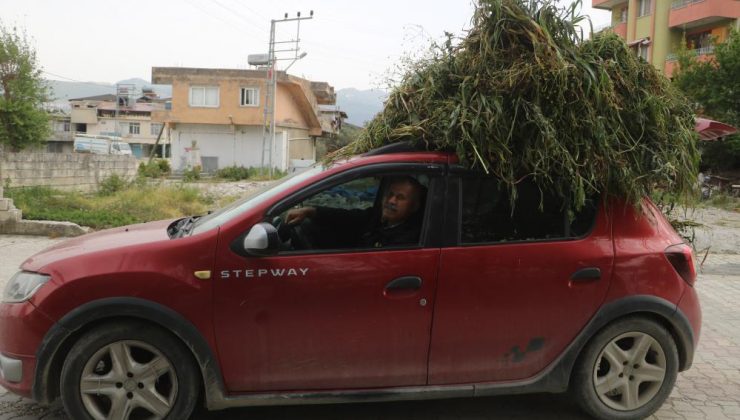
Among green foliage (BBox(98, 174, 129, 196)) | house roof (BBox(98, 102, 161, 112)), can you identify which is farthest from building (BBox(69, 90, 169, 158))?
green foliage (BBox(98, 174, 129, 196))

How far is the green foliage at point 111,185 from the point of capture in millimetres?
16172

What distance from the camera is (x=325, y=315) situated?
10.8 feet

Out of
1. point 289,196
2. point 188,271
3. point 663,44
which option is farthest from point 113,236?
point 663,44

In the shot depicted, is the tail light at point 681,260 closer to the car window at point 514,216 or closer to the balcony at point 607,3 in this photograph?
the car window at point 514,216

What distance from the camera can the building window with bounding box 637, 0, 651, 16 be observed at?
39.1 m

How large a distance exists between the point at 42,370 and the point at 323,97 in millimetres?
51757

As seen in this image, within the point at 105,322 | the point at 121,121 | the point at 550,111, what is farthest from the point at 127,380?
the point at 121,121

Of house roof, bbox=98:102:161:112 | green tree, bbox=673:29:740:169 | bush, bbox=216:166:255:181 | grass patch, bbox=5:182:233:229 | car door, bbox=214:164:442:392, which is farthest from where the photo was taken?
house roof, bbox=98:102:161:112

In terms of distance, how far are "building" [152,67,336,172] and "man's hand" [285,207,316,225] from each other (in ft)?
124

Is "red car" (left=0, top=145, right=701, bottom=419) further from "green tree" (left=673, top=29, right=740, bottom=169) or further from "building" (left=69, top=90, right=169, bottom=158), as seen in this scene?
"building" (left=69, top=90, right=169, bottom=158)

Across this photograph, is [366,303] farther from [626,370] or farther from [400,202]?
[626,370]

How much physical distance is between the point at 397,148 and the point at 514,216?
2.68 ft

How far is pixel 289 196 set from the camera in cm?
344

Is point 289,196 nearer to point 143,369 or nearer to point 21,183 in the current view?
point 143,369
